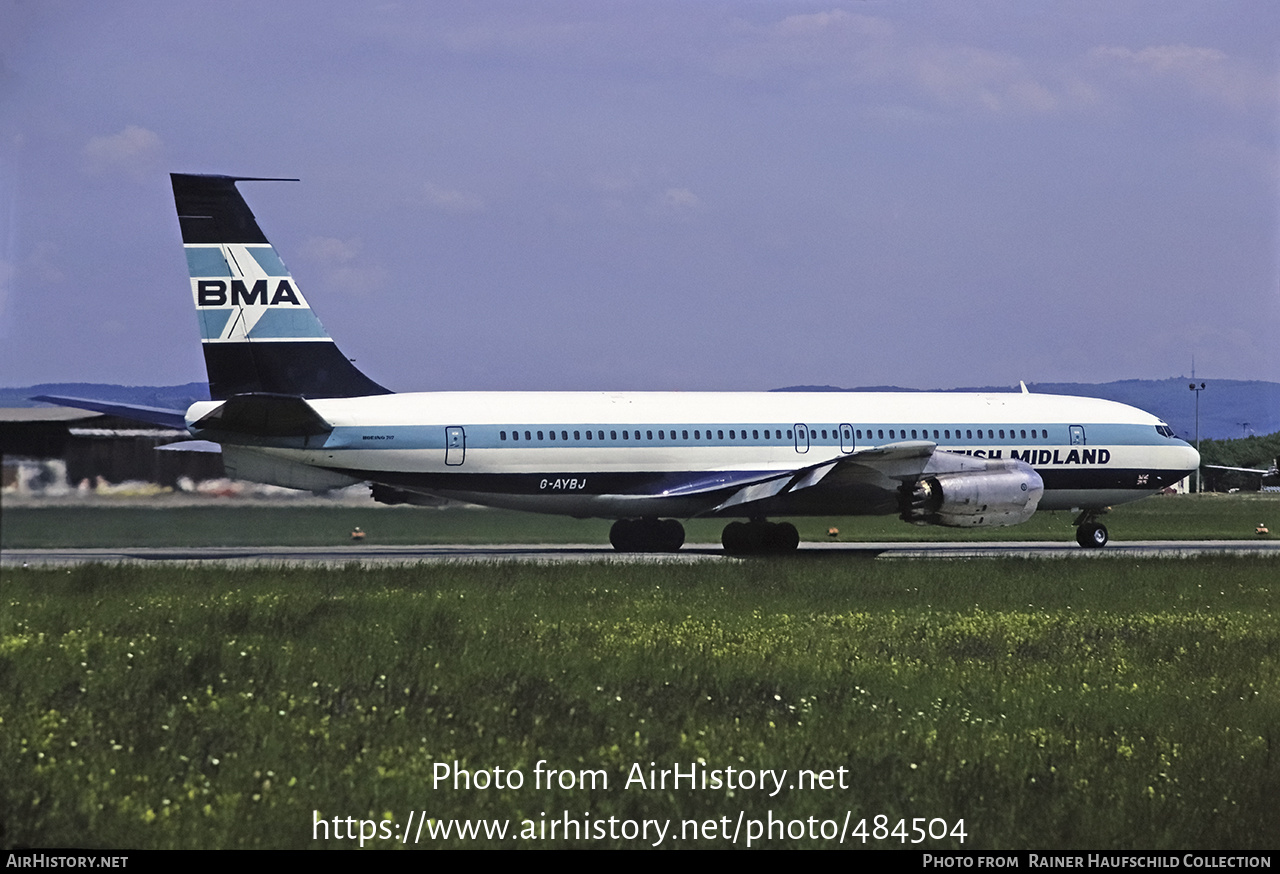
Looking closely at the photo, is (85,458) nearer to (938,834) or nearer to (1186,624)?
(938,834)

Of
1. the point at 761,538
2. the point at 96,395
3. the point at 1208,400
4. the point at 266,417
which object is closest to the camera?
the point at 96,395

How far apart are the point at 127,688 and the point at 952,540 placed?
33.5m

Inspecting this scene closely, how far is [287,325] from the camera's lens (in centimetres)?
3284

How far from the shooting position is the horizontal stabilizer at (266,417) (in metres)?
29.2

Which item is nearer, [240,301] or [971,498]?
[240,301]

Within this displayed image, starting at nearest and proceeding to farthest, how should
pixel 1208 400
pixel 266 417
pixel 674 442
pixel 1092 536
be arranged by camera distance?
pixel 266 417, pixel 674 442, pixel 1092 536, pixel 1208 400

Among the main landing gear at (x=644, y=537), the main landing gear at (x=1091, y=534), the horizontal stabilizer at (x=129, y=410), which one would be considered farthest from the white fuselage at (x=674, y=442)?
the horizontal stabilizer at (x=129, y=410)

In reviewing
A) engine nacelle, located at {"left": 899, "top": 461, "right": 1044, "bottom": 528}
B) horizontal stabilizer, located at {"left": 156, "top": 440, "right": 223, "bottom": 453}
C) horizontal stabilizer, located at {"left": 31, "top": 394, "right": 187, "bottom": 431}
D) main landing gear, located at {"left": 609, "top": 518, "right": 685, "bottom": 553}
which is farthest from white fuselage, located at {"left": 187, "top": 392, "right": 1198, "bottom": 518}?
horizontal stabilizer, located at {"left": 31, "top": 394, "right": 187, "bottom": 431}

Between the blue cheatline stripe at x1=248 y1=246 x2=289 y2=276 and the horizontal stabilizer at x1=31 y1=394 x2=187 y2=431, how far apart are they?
11953mm

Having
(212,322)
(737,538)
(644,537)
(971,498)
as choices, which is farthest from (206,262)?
(971,498)

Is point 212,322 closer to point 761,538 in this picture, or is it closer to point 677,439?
point 677,439

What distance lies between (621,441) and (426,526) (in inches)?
267

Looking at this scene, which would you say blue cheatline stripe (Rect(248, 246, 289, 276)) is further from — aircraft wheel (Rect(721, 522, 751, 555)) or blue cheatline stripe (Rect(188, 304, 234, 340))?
aircraft wheel (Rect(721, 522, 751, 555))

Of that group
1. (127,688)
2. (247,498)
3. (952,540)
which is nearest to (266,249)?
(247,498)
